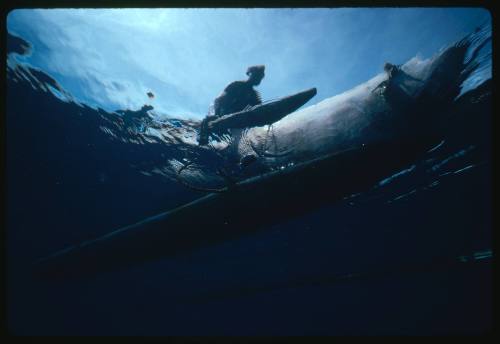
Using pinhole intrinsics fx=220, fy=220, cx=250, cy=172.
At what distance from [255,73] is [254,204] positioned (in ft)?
9.68

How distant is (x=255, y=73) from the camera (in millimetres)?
5008

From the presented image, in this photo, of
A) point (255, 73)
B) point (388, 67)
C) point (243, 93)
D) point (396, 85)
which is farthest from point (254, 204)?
point (388, 67)

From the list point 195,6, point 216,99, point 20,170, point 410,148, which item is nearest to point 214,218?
point 216,99

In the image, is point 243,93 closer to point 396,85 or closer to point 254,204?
point 254,204

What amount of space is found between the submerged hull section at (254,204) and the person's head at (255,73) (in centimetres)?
223

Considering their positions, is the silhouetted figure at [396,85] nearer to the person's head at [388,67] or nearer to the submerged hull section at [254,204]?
the person's head at [388,67]

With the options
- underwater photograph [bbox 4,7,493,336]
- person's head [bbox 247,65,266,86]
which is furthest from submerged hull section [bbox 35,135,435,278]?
person's head [bbox 247,65,266,86]

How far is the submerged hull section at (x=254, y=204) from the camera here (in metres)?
4.07

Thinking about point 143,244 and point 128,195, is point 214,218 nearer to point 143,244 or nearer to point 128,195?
point 143,244

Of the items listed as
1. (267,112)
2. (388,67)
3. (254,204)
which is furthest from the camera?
(388,67)

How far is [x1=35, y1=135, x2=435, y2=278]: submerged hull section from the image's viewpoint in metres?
4.07

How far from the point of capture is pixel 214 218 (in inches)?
187

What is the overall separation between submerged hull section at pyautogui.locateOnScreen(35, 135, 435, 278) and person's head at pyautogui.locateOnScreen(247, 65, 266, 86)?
223cm

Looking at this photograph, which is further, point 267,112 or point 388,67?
point 388,67
